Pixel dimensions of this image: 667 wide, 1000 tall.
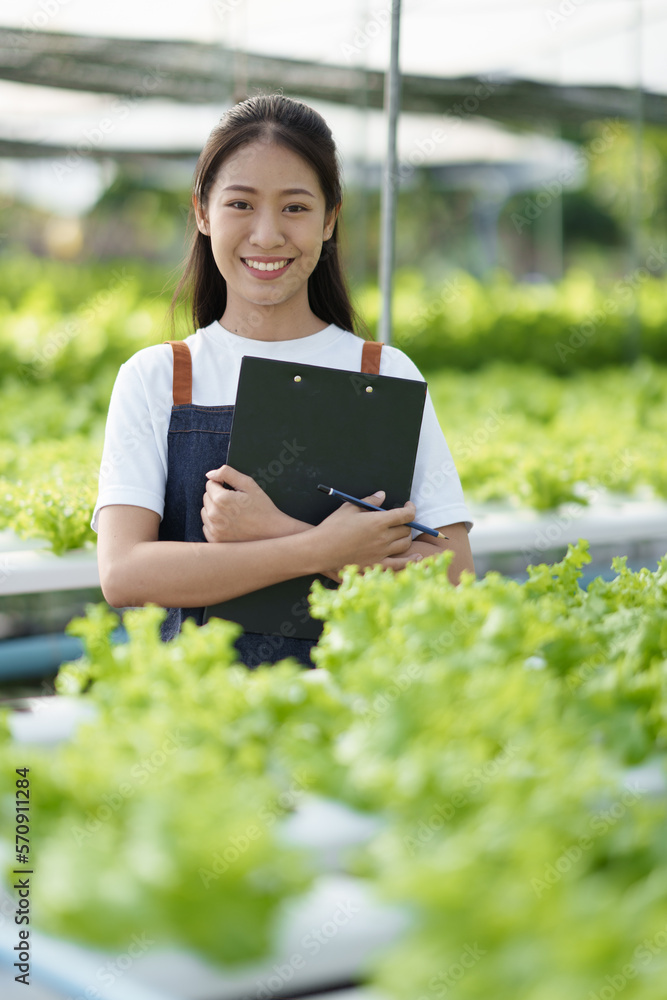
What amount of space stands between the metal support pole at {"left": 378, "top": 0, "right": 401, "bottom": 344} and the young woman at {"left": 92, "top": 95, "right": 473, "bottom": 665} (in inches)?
44.8

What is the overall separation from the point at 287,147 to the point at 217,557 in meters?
0.77

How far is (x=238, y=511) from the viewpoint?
5.86 ft

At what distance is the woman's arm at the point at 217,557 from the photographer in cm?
176

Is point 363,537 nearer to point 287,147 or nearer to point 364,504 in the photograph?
point 364,504

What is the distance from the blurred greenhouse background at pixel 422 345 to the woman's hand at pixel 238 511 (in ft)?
1.07

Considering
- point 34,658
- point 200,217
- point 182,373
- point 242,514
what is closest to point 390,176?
point 200,217

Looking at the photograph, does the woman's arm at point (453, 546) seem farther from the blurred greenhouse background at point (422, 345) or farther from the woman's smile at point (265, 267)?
the woman's smile at point (265, 267)

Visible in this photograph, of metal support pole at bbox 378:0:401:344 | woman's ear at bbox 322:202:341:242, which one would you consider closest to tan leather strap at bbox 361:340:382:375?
woman's ear at bbox 322:202:341:242

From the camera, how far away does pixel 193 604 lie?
181 centimetres

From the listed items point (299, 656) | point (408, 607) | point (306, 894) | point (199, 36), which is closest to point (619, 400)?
point (199, 36)

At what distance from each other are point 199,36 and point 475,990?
272 inches

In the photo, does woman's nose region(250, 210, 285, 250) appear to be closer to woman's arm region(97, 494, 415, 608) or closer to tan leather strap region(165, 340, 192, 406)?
tan leather strap region(165, 340, 192, 406)

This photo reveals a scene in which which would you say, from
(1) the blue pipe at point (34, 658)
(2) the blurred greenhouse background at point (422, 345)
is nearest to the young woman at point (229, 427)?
(2) the blurred greenhouse background at point (422, 345)

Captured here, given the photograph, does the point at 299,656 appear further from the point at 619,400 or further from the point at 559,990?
the point at 619,400
